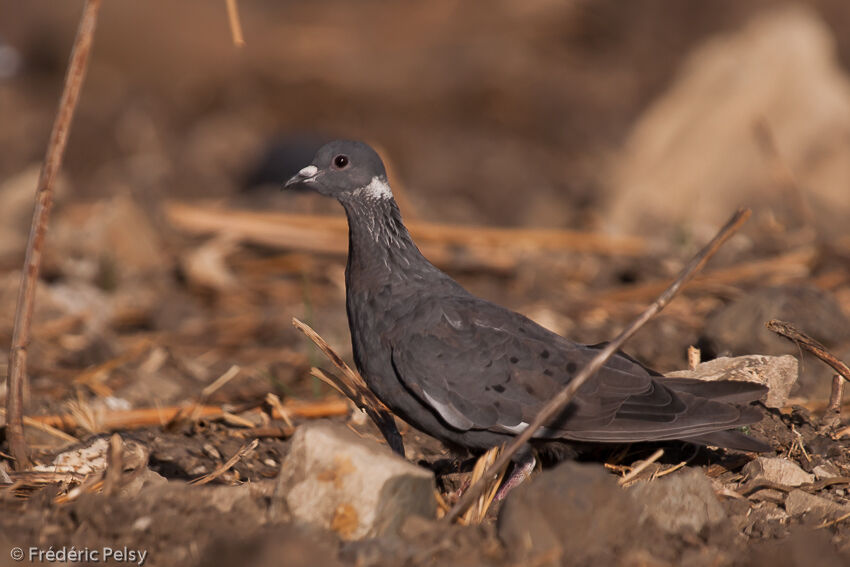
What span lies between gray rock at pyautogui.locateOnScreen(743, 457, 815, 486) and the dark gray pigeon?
0.52ft

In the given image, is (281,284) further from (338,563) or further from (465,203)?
(338,563)

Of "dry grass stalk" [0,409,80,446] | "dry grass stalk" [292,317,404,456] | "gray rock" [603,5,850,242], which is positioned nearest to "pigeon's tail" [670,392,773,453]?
"dry grass stalk" [292,317,404,456]

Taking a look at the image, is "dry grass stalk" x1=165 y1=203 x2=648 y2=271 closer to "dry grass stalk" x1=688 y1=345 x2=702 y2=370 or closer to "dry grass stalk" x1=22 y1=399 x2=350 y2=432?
"dry grass stalk" x1=22 y1=399 x2=350 y2=432

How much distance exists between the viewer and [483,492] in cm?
321

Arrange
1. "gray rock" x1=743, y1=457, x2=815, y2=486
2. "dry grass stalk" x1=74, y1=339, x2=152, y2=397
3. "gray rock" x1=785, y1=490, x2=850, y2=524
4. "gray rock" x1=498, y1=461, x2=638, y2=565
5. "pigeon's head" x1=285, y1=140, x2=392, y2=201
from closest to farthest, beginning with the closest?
"gray rock" x1=498, y1=461, x2=638, y2=565, "gray rock" x1=785, y1=490, x2=850, y2=524, "gray rock" x1=743, y1=457, x2=815, y2=486, "pigeon's head" x1=285, y1=140, x2=392, y2=201, "dry grass stalk" x1=74, y1=339, x2=152, y2=397

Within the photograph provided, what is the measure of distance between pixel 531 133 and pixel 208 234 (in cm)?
650

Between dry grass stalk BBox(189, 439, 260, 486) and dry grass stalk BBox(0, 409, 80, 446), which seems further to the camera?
dry grass stalk BBox(0, 409, 80, 446)

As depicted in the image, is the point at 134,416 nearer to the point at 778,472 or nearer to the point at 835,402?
the point at 778,472

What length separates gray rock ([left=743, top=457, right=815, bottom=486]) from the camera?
3.55 metres

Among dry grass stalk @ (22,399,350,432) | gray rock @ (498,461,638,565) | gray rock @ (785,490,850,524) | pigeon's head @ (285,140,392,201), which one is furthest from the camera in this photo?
dry grass stalk @ (22,399,350,432)

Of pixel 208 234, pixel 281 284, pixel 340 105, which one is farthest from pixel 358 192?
pixel 340 105

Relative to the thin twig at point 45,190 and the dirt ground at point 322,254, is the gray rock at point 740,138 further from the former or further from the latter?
Answer: the thin twig at point 45,190

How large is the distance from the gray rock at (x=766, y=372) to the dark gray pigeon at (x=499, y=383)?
336mm

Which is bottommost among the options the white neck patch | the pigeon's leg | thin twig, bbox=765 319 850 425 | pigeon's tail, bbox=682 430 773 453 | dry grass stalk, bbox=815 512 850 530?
the pigeon's leg
